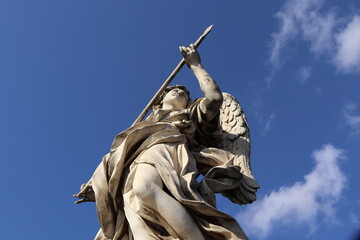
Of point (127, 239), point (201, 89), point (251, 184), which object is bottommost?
point (127, 239)

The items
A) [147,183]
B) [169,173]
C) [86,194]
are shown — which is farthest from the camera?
[86,194]

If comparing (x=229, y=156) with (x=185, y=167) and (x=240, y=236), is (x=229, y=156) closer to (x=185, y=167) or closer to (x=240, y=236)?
(x=185, y=167)

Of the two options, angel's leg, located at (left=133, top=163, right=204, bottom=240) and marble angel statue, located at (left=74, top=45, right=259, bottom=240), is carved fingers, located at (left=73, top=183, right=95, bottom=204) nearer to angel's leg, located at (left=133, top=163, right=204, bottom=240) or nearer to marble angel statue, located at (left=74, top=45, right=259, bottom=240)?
marble angel statue, located at (left=74, top=45, right=259, bottom=240)

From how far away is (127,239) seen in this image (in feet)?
20.3

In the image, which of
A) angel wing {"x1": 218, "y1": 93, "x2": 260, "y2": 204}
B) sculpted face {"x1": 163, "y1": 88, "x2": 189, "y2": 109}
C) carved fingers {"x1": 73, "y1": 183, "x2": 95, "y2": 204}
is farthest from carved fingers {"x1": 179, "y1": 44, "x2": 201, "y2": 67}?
carved fingers {"x1": 73, "y1": 183, "x2": 95, "y2": 204}

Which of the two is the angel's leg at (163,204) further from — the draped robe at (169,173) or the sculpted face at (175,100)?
the sculpted face at (175,100)

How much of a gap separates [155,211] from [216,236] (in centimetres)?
74

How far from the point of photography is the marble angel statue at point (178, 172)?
223 inches

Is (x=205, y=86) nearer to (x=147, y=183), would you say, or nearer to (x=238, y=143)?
(x=238, y=143)

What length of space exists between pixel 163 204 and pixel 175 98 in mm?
2344

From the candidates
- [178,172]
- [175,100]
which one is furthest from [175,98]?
[178,172]

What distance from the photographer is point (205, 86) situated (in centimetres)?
680

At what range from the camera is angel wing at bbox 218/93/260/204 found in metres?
6.48

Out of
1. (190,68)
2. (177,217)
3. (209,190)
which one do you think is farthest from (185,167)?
(190,68)
